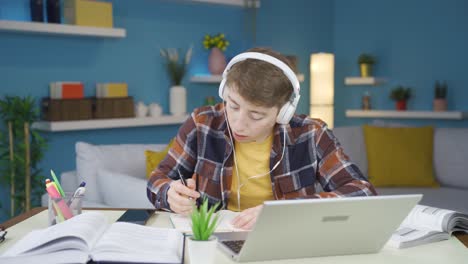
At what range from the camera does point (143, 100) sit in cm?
442

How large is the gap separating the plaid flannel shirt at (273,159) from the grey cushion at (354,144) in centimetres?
209

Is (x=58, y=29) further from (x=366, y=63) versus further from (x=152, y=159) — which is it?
(x=366, y=63)

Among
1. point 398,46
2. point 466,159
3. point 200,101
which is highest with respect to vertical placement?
point 398,46

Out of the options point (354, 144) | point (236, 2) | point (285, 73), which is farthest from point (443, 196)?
point (236, 2)

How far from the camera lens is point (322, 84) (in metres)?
5.42

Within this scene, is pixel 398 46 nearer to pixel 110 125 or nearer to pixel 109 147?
pixel 110 125

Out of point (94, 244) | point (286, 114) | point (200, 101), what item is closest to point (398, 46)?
point (200, 101)

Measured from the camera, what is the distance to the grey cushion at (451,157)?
11.8 feet

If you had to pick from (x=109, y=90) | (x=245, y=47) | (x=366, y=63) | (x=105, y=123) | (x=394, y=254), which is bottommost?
(x=394, y=254)

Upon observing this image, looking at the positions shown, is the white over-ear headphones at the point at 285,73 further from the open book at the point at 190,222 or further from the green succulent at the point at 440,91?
the green succulent at the point at 440,91

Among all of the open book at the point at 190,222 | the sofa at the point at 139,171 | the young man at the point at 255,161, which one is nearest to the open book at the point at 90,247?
the open book at the point at 190,222

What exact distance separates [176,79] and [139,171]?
1806mm

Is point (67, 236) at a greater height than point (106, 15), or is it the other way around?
point (106, 15)

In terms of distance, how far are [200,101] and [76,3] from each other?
1.42 meters
